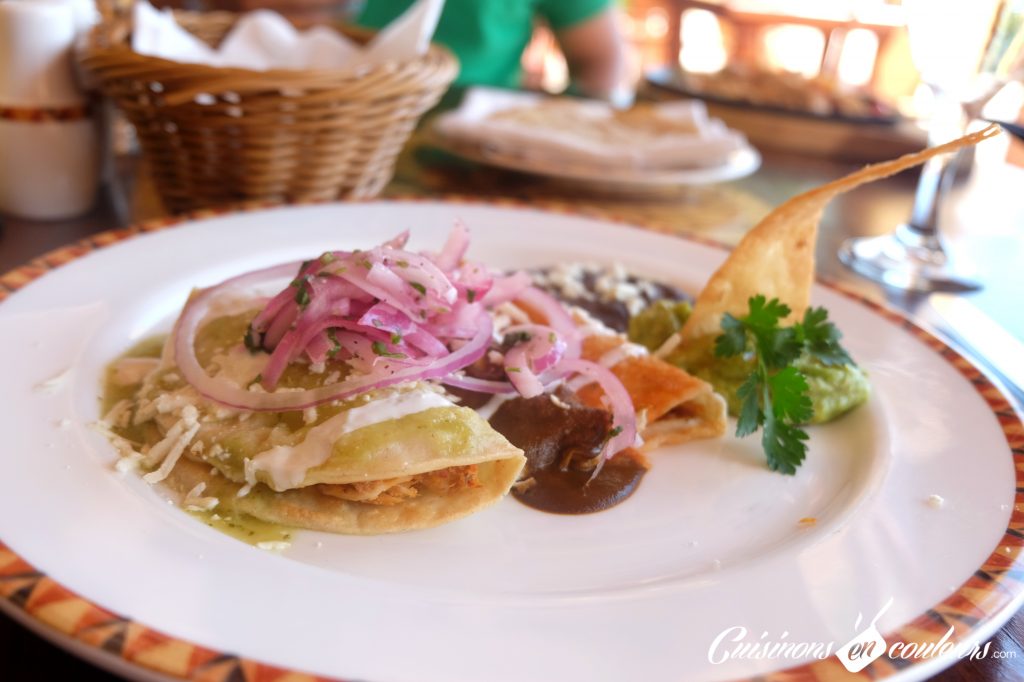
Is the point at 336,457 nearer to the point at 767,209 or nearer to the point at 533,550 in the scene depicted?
the point at 533,550

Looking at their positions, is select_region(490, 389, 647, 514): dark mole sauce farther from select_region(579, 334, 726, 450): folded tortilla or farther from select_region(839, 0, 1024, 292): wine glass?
select_region(839, 0, 1024, 292): wine glass

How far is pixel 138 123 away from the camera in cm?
239

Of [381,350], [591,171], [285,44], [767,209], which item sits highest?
[285,44]

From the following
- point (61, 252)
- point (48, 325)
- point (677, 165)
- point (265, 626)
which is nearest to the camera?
point (265, 626)

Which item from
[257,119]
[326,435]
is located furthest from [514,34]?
[326,435]

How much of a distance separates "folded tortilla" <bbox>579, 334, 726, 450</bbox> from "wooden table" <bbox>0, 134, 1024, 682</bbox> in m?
0.84

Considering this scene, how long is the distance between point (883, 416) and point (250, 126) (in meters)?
1.76

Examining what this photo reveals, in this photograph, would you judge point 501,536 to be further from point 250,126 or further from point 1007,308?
point 1007,308

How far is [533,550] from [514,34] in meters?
4.07

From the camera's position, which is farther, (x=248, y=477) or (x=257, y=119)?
(x=257, y=119)

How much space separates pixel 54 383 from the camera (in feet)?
A: 5.06

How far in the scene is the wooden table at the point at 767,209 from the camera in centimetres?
257

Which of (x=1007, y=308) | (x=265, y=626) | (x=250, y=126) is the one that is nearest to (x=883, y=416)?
(x=1007, y=308)

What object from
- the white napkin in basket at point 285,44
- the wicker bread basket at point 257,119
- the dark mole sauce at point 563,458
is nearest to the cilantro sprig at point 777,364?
the dark mole sauce at point 563,458
